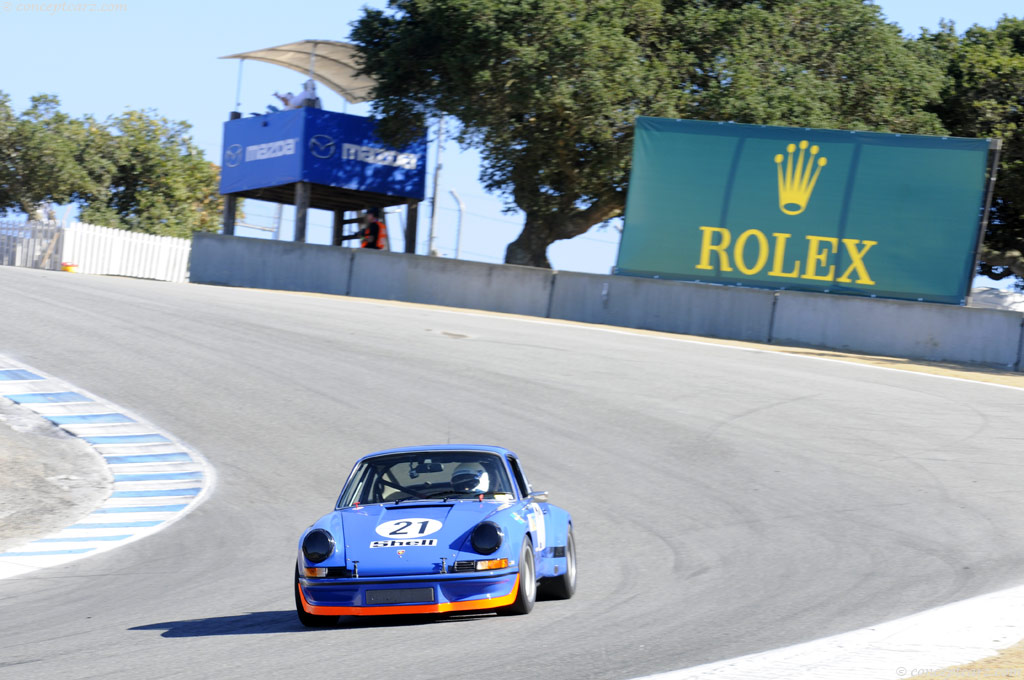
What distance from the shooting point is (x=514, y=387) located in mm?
17547

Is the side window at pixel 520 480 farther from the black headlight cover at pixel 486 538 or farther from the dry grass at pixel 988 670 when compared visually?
the dry grass at pixel 988 670

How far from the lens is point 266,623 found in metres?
7.25

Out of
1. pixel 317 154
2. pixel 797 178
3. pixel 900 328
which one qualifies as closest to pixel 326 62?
pixel 317 154

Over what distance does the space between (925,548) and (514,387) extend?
8.43 metres

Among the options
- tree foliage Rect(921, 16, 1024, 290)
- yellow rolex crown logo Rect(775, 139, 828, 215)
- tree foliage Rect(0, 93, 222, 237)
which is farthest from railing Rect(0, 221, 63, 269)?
tree foliage Rect(921, 16, 1024, 290)

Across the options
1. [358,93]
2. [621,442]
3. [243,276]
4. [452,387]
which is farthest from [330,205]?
[621,442]

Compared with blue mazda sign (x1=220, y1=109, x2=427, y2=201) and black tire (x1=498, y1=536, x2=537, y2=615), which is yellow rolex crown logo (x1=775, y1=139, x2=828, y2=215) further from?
black tire (x1=498, y1=536, x2=537, y2=615)

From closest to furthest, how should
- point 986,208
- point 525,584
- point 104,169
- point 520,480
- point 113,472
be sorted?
point 525,584, point 520,480, point 113,472, point 986,208, point 104,169

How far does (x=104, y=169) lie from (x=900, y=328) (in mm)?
41012

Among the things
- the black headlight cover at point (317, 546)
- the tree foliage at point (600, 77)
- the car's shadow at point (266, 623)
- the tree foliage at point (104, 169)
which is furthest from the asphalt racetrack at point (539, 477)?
the tree foliage at point (104, 169)

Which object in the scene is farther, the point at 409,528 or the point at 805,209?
the point at 805,209

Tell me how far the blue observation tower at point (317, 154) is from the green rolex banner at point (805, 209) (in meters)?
10.1

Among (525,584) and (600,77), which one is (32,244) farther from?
(525,584)

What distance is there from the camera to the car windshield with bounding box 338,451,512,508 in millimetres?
8023
